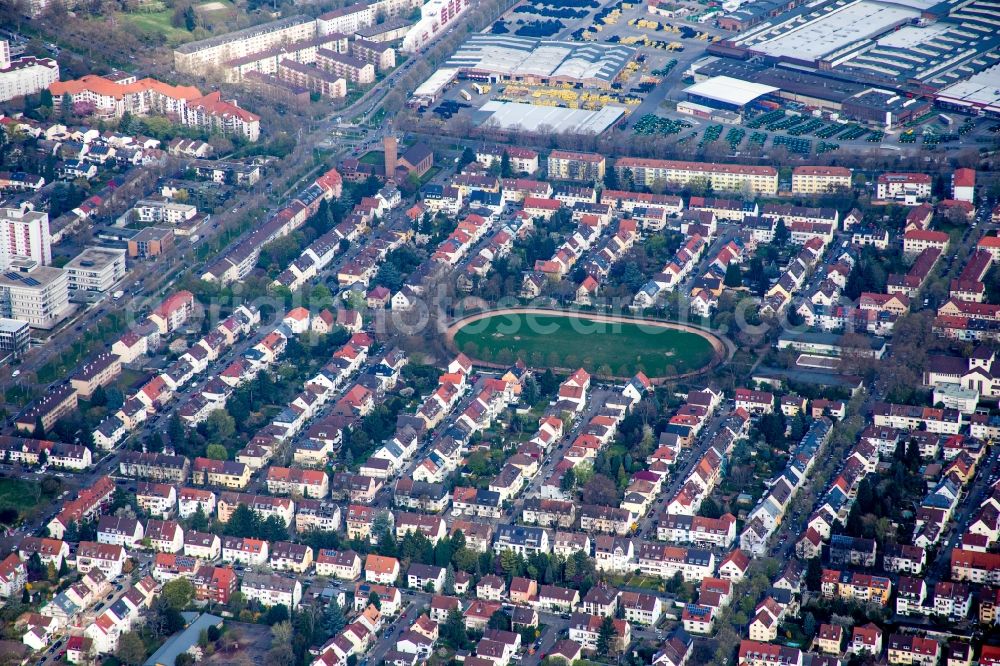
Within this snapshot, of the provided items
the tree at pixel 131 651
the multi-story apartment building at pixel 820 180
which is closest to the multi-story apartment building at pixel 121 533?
the tree at pixel 131 651

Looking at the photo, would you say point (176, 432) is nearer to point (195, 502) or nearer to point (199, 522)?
point (195, 502)

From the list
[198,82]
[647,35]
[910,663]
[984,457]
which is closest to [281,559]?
[910,663]

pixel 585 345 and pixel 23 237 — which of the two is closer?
pixel 585 345

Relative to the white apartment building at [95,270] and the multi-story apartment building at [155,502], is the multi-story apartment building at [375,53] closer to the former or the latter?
the white apartment building at [95,270]

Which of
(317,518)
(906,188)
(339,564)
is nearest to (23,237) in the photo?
(317,518)

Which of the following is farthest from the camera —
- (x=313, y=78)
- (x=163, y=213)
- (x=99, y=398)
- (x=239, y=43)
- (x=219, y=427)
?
(x=239, y=43)

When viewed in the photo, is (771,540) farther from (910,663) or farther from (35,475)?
Result: (35,475)
